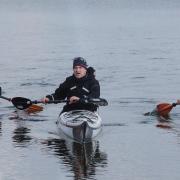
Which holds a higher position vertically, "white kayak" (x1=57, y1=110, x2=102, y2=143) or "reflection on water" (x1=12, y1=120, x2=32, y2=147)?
"white kayak" (x1=57, y1=110, x2=102, y2=143)

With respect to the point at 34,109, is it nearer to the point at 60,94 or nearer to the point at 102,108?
the point at 102,108

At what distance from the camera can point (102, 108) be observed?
24.2 m

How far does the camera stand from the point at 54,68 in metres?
38.2

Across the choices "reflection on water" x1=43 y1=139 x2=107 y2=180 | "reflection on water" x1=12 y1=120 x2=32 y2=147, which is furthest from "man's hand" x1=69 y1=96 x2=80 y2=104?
"reflection on water" x1=12 y1=120 x2=32 y2=147

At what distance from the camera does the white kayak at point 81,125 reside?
17734mm

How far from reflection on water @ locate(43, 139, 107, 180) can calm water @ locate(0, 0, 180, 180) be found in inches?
0.8

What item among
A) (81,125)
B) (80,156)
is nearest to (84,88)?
(81,125)

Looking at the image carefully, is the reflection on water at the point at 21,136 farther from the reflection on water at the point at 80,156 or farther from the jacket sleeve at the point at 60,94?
the jacket sleeve at the point at 60,94

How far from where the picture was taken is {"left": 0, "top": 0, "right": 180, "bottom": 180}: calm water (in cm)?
1552

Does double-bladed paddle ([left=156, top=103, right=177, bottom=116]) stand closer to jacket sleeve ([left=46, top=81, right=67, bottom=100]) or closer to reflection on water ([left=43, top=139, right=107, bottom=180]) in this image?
jacket sleeve ([left=46, top=81, right=67, bottom=100])

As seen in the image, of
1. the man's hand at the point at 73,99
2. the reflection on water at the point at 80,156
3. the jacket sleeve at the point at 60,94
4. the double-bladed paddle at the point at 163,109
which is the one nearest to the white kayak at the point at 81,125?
the reflection on water at the point at 80,156

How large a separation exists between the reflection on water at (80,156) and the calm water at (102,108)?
0.02 metres

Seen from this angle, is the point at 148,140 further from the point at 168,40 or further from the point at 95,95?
the point at 168,40

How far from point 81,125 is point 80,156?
1.20m
